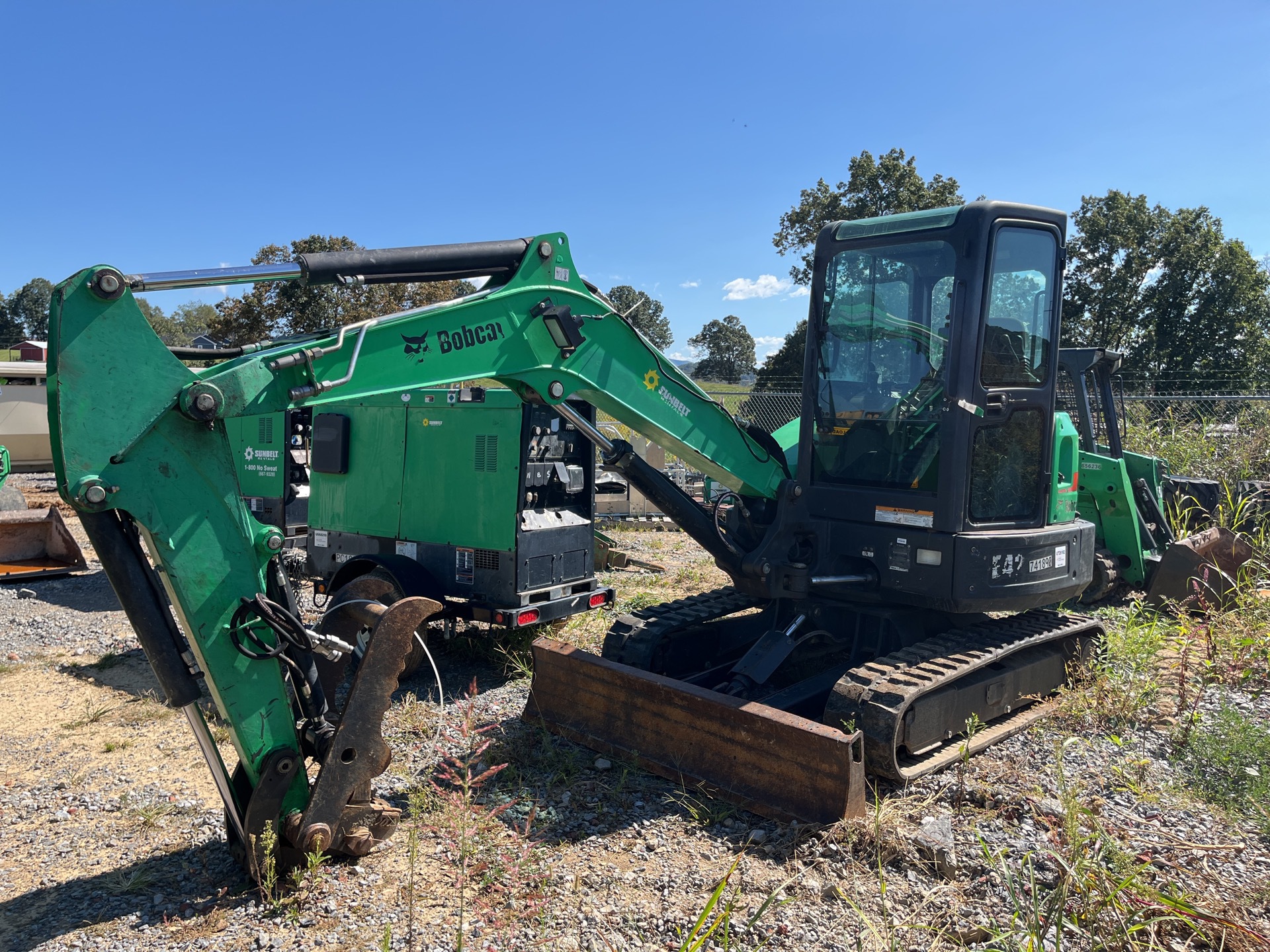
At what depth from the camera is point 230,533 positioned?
3217mm

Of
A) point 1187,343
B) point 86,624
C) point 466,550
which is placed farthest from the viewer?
point 1187,343

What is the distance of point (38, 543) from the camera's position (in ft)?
33.1

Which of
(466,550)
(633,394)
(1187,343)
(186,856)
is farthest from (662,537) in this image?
(1187,343)

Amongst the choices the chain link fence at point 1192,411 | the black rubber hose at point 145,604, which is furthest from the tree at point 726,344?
the black rubber hose at point 145,604

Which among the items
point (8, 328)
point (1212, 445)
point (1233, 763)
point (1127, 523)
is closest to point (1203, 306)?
point (1212, 445)

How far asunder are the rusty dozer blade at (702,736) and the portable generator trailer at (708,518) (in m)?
0.01

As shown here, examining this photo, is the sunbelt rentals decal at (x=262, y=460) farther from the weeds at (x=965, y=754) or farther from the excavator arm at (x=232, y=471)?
the weeds at (x=965, y=754)

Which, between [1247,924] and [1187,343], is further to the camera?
[1187,343]

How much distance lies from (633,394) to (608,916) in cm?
251

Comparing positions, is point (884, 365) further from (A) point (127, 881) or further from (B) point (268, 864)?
(A) point (127, 881)

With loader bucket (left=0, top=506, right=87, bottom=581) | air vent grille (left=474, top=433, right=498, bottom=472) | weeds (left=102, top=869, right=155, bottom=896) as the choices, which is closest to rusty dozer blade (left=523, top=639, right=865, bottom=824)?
air vent grille (left=474, top=433, right=498, bottom=472)

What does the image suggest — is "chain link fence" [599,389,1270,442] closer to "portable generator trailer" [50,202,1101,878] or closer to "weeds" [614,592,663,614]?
"weeds" [614,592,663,614]

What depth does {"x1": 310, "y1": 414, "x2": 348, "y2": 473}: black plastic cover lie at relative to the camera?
24.0 ft

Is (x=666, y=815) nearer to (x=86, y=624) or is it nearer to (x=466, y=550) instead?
(x=466, y=550)
